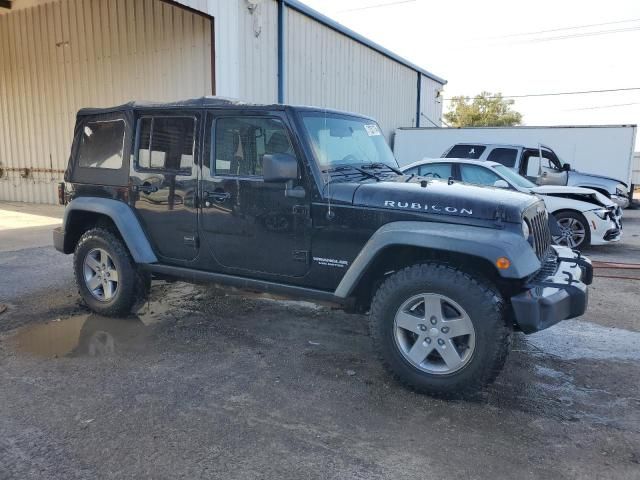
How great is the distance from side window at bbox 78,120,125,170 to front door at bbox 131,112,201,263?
0.85 ft

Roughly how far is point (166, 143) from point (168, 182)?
1.20 feet

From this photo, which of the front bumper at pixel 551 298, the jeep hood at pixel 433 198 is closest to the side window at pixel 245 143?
the jeep hood at pixel 433 198

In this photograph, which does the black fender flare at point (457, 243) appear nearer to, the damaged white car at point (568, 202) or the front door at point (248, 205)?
the front door at point (248, 205)

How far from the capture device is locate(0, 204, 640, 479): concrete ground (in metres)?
2.81

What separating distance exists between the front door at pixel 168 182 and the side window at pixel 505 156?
30.8 ft

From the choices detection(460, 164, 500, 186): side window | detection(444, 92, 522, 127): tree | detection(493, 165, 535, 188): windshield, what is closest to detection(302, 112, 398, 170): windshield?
detection(460, 164, 500, 186): side window

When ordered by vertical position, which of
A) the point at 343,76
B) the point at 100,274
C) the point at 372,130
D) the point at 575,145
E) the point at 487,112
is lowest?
the point at 100,274

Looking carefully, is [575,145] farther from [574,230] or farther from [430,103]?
[430,103]

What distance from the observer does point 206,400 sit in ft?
11.5

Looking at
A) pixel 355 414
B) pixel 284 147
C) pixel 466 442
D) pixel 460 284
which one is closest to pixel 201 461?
pixel 355 414

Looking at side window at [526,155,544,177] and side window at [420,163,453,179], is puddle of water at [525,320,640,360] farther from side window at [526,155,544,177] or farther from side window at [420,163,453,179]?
side window at [526,155,544,177]

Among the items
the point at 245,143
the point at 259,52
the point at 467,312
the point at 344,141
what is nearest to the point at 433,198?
the point at 467,312

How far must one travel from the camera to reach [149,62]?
40.2 ft

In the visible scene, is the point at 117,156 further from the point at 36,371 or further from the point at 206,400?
the point at 206,400
